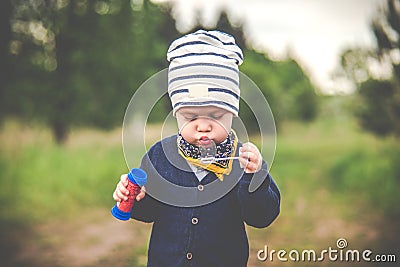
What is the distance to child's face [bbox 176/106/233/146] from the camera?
1363mm

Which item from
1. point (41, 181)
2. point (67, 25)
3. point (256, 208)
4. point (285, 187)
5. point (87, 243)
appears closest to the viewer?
point (256, 208)

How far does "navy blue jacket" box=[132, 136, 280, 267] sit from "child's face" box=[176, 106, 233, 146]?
0.10 m

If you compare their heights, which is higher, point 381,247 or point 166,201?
point 381,247

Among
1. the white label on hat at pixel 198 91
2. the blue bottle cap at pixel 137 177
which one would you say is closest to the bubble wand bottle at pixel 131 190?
the blue bottle cap at pixel 137 177

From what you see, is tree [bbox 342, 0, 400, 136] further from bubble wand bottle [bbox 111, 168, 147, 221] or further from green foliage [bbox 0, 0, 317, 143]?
bubble wand bottle [bbox 111, 168, 147, 221]

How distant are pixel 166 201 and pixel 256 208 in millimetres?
246

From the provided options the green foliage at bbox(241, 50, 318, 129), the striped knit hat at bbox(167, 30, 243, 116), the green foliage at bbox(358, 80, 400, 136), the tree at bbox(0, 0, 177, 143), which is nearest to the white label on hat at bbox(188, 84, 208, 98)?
the striped knit hat at bbox(167, 30, 243, 116)

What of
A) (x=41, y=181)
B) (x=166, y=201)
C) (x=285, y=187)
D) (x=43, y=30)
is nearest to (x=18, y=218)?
(x=41, y=181)

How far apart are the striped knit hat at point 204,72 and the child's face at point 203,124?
0.02 meters

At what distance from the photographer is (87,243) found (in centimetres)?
414

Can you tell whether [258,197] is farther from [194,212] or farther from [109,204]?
[109,204]

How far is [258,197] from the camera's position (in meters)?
1.37

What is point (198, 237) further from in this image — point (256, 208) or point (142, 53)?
point (142, 53)

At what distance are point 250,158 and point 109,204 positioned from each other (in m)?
3.80
